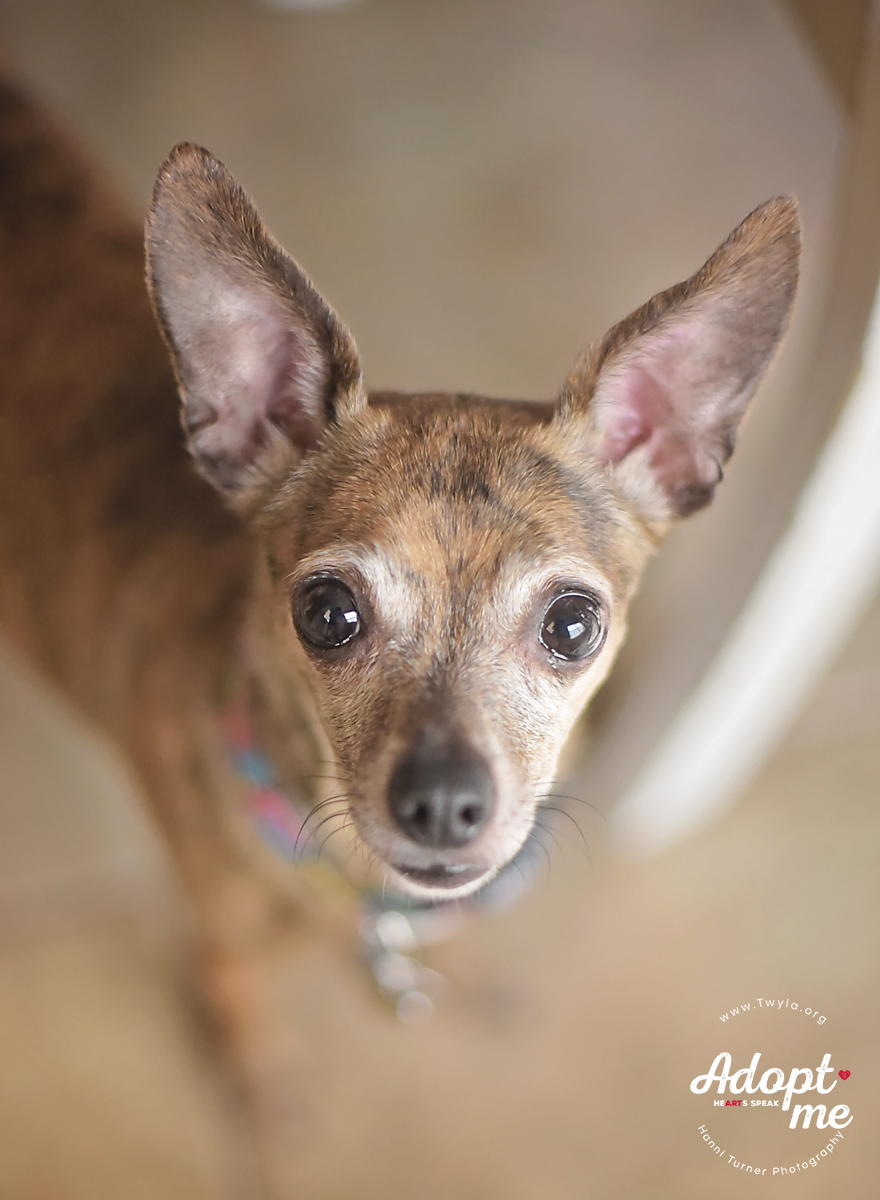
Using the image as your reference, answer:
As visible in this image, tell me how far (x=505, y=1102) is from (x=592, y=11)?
253 centimetres

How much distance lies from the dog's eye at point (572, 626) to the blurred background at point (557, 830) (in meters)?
0.55

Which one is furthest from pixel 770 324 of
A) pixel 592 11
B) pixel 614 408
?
pixel 592 11

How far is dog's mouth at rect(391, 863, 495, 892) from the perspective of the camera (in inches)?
49.1

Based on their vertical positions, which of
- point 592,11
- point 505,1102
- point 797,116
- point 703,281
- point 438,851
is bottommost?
point 505,1102

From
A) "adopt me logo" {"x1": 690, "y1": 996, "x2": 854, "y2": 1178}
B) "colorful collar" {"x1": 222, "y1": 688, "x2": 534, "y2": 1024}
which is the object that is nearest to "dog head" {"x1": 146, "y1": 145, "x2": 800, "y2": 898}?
"colorful collar" {"x1": 222, "y1": 688, "x2": 534, "y2": 1024}

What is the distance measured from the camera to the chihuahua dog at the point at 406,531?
1.12m

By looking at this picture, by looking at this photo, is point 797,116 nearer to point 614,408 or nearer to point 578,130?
point 614,408

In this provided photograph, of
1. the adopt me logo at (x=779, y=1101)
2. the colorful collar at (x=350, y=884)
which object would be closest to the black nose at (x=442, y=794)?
the colorful collar at (x=350, y=884)

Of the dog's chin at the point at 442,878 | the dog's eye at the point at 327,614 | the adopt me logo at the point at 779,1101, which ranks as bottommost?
the adopt me logo at the point at 779,1101

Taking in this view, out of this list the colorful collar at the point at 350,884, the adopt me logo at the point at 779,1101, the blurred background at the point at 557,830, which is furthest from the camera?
the blurred background at the point at 557,830

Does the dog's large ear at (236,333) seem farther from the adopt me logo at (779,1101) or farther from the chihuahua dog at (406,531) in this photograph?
the adopt me logo at (779,1101)

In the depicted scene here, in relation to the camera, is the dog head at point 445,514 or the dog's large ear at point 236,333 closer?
the dog's large ear at point 236,333

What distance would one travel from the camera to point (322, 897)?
180cm

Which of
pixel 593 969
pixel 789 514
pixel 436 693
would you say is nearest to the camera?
pixel 436 693
